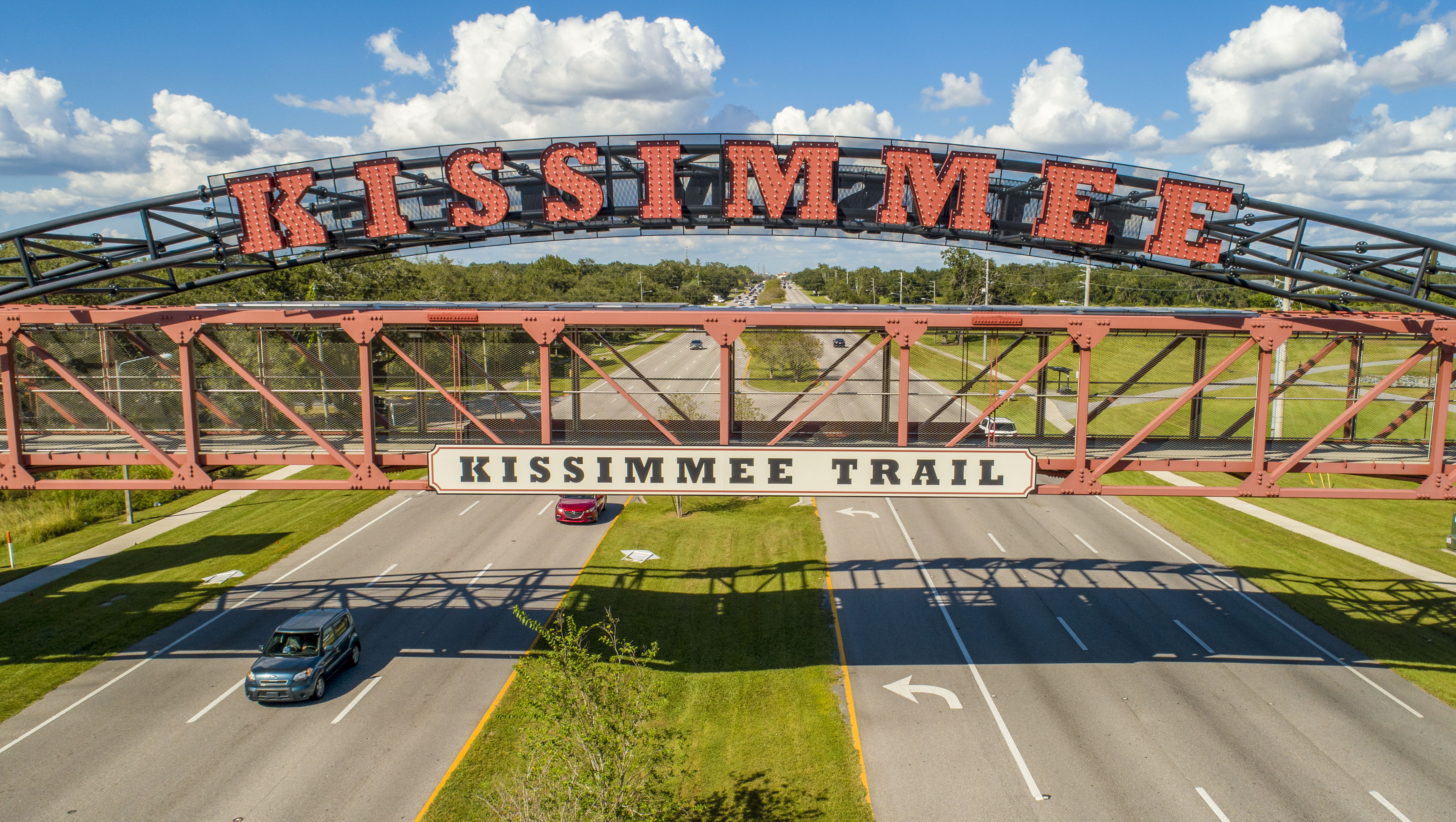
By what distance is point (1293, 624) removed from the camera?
26.7 m

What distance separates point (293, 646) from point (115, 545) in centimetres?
1967

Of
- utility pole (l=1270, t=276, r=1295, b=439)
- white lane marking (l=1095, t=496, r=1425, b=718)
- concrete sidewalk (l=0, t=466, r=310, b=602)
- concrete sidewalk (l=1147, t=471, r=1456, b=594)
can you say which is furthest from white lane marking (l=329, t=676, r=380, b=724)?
utility pole (l=1270, t=276, r=1295, b=439)

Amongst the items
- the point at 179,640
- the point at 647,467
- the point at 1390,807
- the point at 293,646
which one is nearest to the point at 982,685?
the point at 1390,807

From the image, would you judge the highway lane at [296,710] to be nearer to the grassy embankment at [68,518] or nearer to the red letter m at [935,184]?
the grassy embankment at [68,518]

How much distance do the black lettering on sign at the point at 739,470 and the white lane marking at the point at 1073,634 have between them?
1563 cm

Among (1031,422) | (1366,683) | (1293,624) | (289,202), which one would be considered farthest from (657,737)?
(1031,422)

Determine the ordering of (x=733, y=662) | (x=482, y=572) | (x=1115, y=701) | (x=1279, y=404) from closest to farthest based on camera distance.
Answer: (x=1115, y=701) < (x=733, y=662) < (x=482, y=572) < (x=1279, y=404)

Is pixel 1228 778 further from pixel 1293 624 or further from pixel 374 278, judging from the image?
pixel 374 278

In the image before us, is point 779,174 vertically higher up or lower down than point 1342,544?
higher up

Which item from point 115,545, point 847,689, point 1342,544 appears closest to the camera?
point 847,689

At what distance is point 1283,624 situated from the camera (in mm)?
26750

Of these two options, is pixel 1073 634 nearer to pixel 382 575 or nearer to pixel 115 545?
pixel 382 575

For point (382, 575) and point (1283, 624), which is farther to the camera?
point (382, 575)

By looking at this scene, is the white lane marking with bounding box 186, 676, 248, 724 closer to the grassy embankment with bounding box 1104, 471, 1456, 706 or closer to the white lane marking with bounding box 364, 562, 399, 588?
the white lane marking with bounding box 364, 562, 399, 588
